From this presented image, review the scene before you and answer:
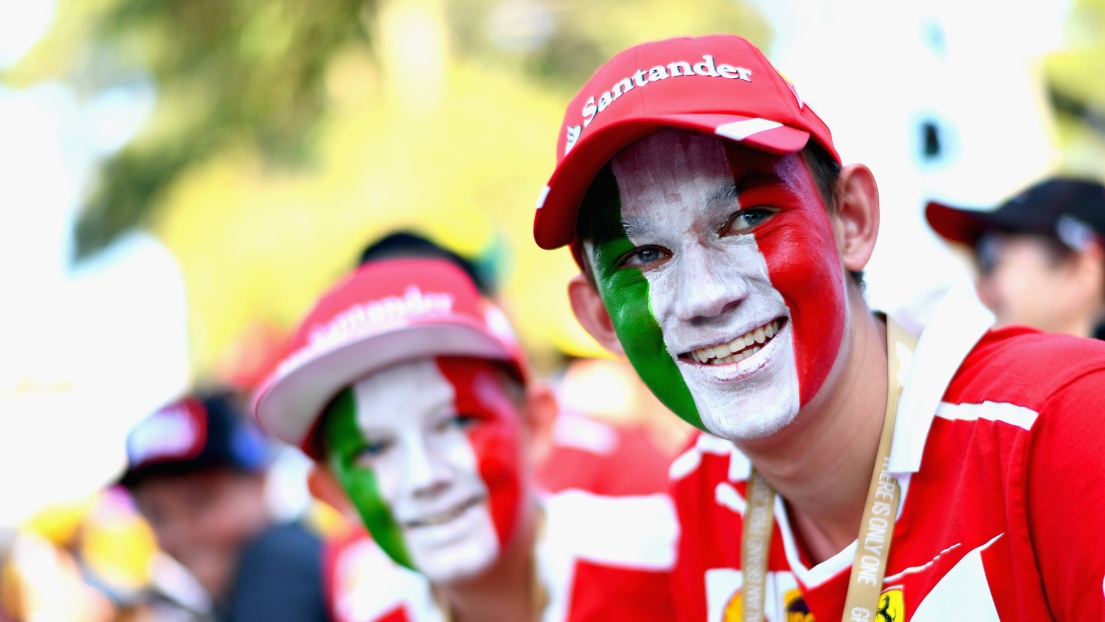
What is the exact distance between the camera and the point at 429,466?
8.61ft

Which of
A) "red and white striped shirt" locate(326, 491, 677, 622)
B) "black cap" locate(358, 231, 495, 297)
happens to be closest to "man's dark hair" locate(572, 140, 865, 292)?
"red and white striped shirt" locate(326, 491, 677, 622)

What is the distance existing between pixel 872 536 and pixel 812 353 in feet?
1.09

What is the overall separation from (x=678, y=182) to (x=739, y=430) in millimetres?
442

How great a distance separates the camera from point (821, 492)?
197 cm

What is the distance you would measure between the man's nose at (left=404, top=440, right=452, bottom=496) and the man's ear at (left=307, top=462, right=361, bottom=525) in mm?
338

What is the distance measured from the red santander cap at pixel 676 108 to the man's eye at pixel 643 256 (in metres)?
0.14

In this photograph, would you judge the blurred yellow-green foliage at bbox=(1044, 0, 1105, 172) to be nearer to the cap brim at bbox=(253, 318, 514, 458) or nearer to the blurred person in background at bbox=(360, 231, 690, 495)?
the blurred person in background at bbox=(360, 231, 690, 495)

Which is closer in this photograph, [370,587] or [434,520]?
[434,520]

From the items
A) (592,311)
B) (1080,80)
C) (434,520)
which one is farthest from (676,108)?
(1080,80)

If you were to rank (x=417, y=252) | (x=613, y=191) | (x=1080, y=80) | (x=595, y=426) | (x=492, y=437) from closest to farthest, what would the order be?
(x=613, y=191) → (x=492, y=437) → (x=417, y=252) → (x=595, y=426) → (x=1080, y=80)

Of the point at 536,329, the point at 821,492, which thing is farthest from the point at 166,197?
the point at 821,492

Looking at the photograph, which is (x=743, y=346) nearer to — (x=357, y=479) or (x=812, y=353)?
(x=812, y=353)

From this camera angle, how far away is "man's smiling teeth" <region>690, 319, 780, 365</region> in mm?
1833

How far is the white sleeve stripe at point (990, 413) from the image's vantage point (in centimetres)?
162
